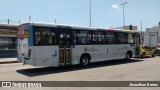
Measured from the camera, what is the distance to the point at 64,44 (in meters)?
16.1

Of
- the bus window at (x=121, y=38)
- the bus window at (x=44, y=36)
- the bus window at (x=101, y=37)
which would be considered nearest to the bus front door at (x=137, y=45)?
the bus window at (x=121, y=38)

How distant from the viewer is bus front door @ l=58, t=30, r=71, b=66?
15812 mm

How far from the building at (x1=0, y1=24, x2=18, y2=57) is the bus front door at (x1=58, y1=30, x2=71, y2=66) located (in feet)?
53.9

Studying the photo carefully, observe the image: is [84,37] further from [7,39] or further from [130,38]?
[7,39]

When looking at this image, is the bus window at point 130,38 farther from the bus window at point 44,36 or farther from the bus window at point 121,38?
the bus window at point 44,36

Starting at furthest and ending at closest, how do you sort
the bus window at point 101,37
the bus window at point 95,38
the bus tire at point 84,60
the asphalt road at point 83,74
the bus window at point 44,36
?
the bus window at point 101,37 < the bus window at point 95,38 < the bus tire at point 84,60 < the bus window at point 44,36 < the asphalt road at point 83,74

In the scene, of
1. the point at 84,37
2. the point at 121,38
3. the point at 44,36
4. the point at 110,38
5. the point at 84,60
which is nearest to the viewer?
the point at 44,36

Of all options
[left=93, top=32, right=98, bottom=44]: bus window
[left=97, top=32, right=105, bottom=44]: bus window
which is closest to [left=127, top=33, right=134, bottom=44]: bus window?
[left=97, top=32, right=105, bottom=44]: bus window

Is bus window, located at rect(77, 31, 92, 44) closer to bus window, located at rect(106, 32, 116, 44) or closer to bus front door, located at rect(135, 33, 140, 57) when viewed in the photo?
bus window, located at rect(106, 32, 116, 44)

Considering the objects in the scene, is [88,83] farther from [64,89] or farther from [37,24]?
[37,24]

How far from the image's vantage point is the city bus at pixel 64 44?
14500mm

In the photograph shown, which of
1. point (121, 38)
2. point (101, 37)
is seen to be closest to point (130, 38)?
point (121, 38)

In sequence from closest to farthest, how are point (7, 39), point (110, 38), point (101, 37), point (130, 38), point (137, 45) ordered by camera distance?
point (101, 37) → point (110, 38) → point (130, 38) → point (137, 45) → point (7, 39)

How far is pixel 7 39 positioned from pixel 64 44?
17326 millimetres
